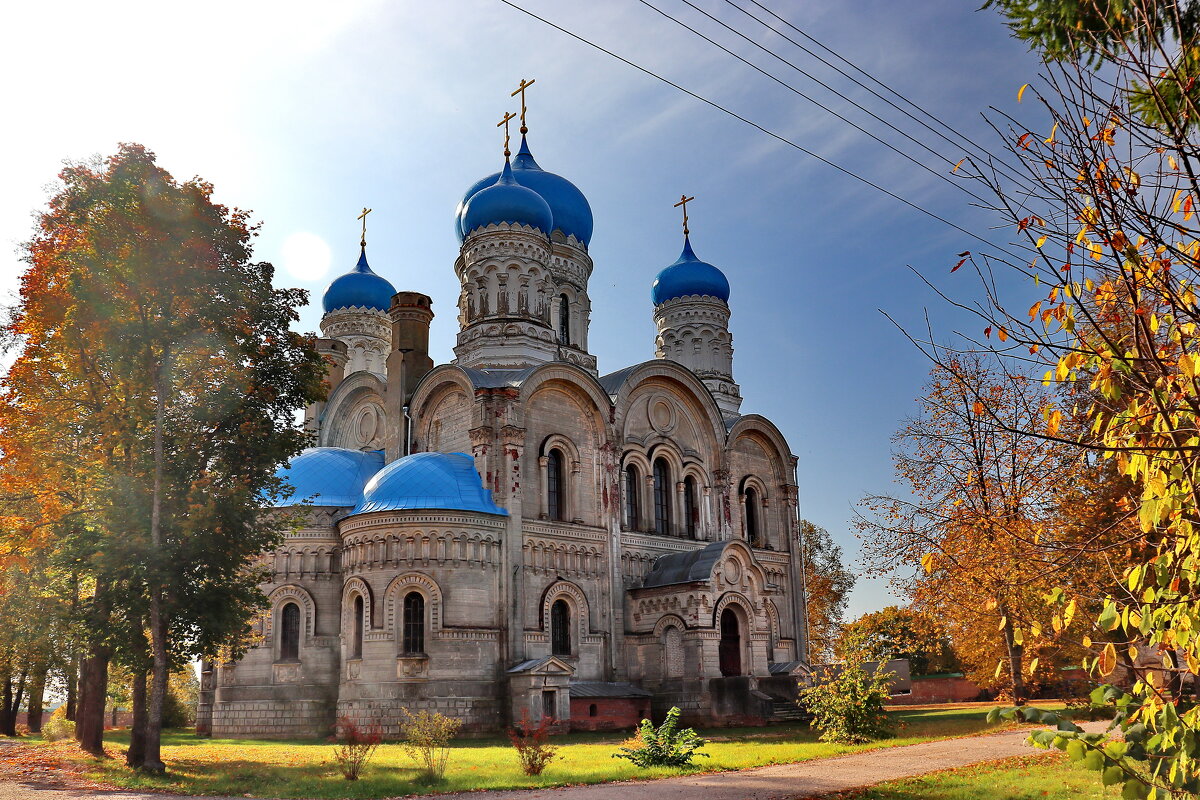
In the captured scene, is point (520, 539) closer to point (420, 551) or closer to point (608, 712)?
point (420, 551)

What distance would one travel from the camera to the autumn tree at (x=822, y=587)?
3750cm

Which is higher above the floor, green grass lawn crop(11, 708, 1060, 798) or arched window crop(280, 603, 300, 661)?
arched window crop(280, 603, 300, 661)

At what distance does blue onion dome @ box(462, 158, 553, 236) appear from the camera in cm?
2712

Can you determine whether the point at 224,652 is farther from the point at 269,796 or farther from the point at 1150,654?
the point at 1150,654

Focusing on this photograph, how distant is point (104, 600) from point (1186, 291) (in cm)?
1446

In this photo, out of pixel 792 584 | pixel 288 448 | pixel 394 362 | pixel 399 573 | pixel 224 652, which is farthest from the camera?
pixel 792 584

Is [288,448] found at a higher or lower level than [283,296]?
lower

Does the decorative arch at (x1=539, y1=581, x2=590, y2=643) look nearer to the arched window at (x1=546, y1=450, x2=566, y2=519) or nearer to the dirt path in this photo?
the arched window at (x1=546, y1=450, x2=566, y2=519)

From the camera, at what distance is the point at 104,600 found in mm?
13930

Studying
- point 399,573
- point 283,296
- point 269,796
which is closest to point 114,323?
point 283,296

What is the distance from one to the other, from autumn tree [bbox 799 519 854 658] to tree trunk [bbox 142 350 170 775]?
27456 millimetres

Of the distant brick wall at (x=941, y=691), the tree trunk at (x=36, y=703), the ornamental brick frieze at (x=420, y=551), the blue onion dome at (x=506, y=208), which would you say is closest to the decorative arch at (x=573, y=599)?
the ornamental brick frieze at (x=420, y=551)

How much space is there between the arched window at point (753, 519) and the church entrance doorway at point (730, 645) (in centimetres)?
445

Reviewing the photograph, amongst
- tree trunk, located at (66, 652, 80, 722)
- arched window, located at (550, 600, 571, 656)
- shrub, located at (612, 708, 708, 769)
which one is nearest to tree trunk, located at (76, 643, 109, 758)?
shrub, located at (612, 708, 708, 769)
